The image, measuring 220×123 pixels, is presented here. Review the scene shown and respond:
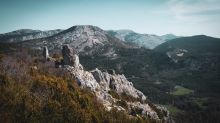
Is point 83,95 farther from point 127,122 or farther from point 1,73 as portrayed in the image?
point 1,73

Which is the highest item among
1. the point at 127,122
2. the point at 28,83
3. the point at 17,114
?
the point at 28,83

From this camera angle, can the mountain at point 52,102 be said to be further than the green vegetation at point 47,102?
Yes

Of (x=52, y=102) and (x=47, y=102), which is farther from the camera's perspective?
(x=52, y=102)

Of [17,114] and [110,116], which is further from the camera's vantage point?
[110,116]

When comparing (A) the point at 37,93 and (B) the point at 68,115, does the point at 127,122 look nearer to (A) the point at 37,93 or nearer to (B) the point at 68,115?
(B) the point at 68,115

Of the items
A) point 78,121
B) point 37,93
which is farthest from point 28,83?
point 78,121

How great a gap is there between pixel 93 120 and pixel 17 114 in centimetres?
4670

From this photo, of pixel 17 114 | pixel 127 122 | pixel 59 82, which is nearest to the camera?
pixel 17 114

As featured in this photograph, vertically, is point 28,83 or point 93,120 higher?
point 28,83

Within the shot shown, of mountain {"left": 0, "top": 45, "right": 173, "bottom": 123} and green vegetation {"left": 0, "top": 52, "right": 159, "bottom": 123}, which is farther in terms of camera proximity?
mountain {"left": 0, "top": 45, "right": 173, "bottom": 123}

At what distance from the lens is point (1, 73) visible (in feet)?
601

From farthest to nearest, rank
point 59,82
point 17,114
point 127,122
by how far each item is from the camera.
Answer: point 59,82
point 127,122
point 17,114

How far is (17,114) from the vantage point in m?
156

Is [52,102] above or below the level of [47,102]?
below
